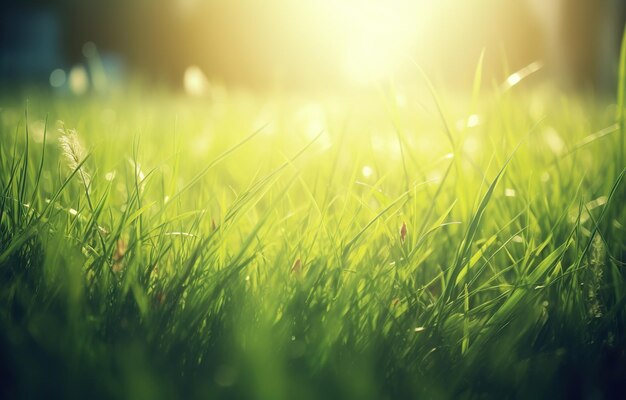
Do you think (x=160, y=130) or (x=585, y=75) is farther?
(x=585, y=75)

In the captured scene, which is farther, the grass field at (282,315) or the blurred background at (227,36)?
the blurred background at (227,36)

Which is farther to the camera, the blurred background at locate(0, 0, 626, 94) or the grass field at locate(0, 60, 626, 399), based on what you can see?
the blurred background at locate(0, 0, 626, 94)

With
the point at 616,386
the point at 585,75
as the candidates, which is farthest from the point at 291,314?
the point at 585,75

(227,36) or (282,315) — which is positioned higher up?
(227,36)

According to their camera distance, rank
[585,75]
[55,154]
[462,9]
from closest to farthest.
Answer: [55,154], [585,75], [462,9]

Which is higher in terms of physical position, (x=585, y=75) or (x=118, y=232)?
(x=118, y=232)

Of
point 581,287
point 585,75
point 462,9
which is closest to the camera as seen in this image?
point 581,287

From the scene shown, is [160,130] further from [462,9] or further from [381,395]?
[462,9]

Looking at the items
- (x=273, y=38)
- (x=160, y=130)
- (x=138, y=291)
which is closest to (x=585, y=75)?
(x=273, y=38)

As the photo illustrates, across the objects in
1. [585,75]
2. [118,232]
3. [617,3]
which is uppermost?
[118,232]

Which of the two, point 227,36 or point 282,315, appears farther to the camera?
point 227,36
